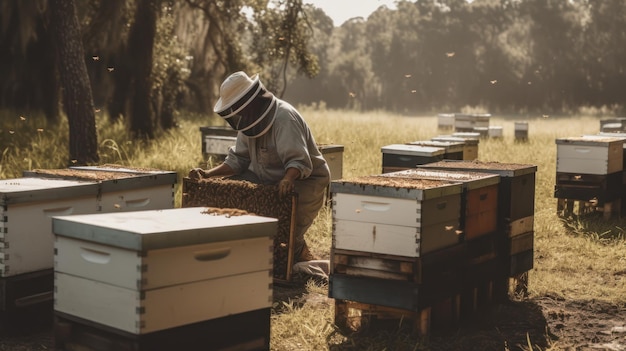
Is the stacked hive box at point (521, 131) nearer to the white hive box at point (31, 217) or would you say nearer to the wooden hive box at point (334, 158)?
the wooden hive box at point (334, 158)

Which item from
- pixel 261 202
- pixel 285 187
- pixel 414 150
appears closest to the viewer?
pixel 285 187

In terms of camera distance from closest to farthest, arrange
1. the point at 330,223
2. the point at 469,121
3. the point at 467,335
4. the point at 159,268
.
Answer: the point at 159,268, the point at 467,335, the point at 330,223, the point at 469,121

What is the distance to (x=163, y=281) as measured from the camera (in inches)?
122

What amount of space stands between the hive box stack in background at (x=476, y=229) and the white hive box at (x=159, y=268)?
1.39 meters

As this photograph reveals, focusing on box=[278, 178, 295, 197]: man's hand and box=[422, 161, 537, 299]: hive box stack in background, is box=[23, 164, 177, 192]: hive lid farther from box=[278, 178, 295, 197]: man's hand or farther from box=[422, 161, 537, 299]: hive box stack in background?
box=[422, 161, 537, 299]: hive box stack in background

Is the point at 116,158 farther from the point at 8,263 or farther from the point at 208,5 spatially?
the point at 8,263

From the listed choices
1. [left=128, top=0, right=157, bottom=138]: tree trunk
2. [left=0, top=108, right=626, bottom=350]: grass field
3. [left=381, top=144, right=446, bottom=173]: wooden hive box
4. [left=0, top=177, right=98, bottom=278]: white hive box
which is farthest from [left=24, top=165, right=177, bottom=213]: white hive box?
[left=128, top=0, right=157, bottom=138]: tree trunk

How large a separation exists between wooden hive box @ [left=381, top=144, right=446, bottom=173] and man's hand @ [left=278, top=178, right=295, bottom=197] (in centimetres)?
209

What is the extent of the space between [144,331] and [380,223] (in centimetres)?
145

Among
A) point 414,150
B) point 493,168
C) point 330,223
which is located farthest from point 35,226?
point 414,150

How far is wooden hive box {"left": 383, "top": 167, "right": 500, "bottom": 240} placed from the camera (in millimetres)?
4441

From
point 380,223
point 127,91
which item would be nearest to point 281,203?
point 380,223

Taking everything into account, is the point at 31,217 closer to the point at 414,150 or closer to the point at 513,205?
the point at 513,205

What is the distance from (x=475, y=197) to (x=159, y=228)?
6.56ft
